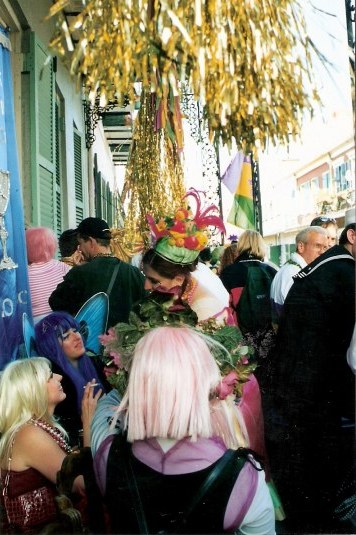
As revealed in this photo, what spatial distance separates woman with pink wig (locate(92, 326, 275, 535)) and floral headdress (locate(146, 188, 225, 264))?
777mm

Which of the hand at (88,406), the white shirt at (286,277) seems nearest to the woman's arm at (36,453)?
the hand at (88,406)

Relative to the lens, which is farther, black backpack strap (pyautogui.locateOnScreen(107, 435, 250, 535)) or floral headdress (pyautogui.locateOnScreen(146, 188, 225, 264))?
floral headdress (pyautogui.locateOnScreen(146, 188, 225, 264))

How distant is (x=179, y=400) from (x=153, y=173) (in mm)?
1605

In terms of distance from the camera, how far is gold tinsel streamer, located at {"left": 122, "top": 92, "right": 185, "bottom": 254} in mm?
3201

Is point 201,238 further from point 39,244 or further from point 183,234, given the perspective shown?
point 39,244

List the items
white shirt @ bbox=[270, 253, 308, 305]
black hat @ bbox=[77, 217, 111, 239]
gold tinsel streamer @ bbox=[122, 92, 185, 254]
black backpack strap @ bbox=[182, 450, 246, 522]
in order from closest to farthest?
black backpack strap @ bbox=[182, 450, 246, 522], gold tinsel streamer @ bbox=[122, 92, 185, 254], black hat @ bbox=[77, 217, 111, 239], white shirt @ bbox=[270, 253, 308, 305]

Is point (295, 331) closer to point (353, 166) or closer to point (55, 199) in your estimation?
point (353, 166)

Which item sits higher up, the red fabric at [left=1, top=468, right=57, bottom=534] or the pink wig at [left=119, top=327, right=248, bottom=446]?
the pink wig at [left=119, top=327, right=248, bottom=446]

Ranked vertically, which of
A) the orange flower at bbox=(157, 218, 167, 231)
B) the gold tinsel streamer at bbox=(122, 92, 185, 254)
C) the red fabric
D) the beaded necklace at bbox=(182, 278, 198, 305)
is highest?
the gold tinsel streamer at bbox=(122, 92, 185, 254)

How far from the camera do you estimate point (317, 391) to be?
9.48 ft

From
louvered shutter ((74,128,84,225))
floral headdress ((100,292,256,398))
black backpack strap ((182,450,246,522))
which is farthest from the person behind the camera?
louvered shutter ((74,128,84,225))

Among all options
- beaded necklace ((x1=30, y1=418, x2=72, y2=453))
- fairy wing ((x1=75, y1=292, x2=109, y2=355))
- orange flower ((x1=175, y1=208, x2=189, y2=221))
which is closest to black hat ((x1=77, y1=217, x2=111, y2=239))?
fairy wing ((x1=75, y1=292, x2=109, y2=355))

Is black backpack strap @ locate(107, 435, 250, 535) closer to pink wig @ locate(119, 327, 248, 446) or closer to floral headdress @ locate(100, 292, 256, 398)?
pink wig @ locate(119, 327, 248, 446)

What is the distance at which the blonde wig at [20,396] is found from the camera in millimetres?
2404
